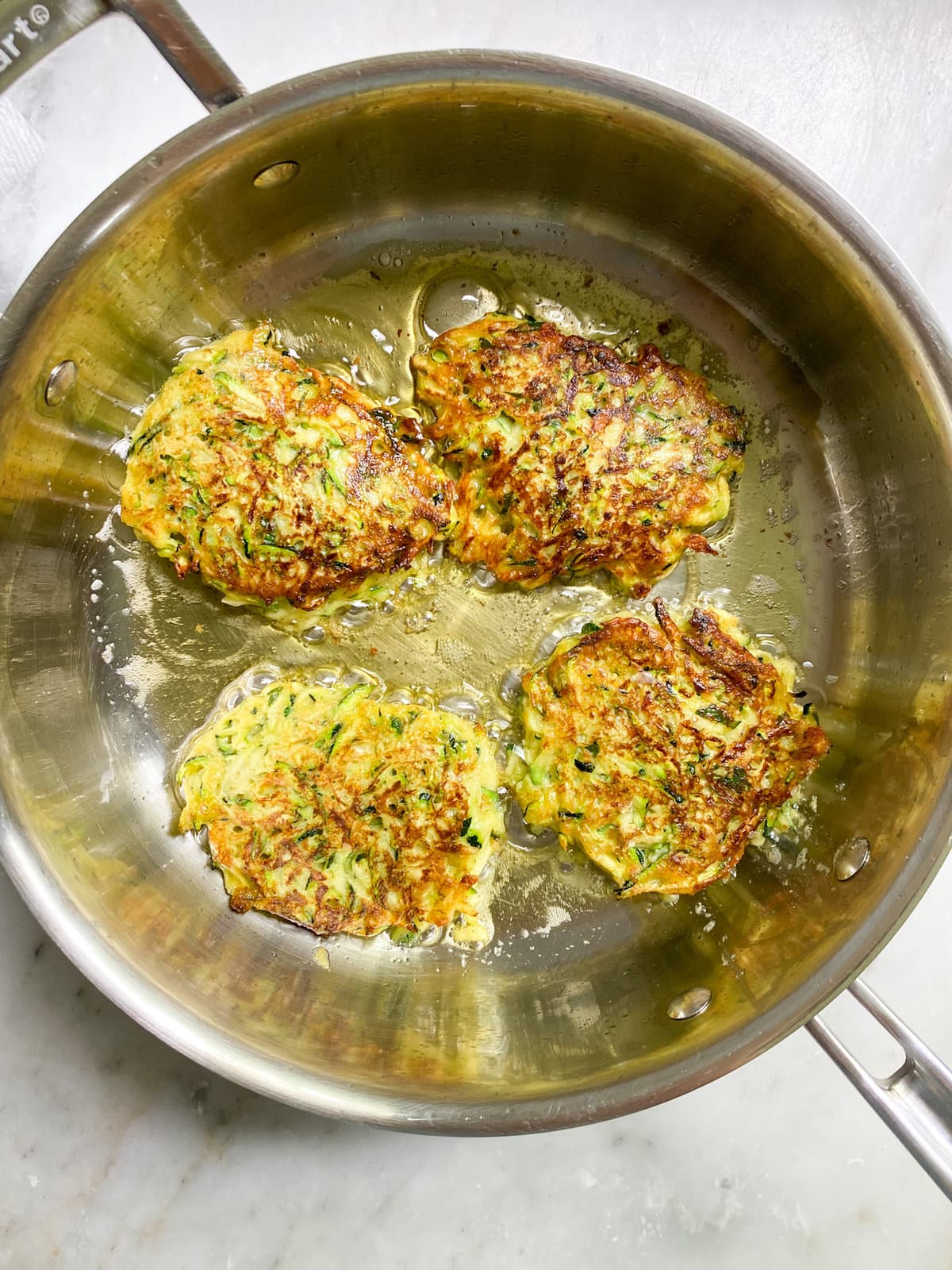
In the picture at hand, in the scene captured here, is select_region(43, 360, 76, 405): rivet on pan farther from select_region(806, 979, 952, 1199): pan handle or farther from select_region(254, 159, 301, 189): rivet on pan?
select_region(806, 979, 952, 1199): pan handle

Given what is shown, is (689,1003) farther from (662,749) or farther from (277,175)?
(277,175)

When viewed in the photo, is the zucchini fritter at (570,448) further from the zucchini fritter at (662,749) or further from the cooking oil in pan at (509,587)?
the zucchini fritter at (662,749)

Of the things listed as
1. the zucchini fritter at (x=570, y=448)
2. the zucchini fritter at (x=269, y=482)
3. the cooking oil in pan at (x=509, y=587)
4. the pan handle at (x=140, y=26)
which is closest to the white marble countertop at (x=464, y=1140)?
the pan handle at (x=140, y=26)

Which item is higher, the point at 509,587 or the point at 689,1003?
the point at 509,587

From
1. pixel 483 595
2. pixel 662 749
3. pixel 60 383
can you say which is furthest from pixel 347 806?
pixel 60 383

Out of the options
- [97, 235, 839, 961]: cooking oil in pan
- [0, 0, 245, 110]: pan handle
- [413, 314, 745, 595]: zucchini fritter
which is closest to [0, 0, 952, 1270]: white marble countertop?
[0, 0, 245, 110]: pan handle

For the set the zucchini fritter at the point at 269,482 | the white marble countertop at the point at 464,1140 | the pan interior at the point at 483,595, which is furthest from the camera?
the white marble countertop at the point at 464,1140
